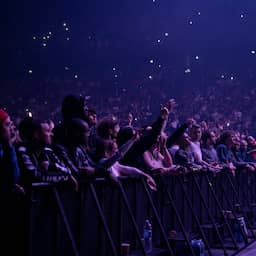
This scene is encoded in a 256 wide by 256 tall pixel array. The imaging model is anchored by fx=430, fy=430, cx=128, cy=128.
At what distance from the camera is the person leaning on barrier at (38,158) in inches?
142

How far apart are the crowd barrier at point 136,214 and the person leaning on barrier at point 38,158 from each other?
11cm

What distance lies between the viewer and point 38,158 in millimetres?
3754

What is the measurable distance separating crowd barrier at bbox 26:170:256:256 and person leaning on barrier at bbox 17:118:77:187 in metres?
0.11

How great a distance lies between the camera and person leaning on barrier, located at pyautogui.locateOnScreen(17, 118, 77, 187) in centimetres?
361

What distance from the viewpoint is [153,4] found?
23.4 metres

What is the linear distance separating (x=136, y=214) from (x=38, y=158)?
6.05ft

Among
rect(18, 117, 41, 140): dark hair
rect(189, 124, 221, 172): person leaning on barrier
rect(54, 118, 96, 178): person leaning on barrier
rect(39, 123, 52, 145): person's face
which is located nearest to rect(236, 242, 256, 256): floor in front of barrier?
rect(189, 124, 221, 172): person leaning on barrier

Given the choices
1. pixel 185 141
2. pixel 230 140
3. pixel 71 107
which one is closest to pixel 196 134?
pixel 185 141

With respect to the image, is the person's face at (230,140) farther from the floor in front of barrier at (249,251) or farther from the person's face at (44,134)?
the person's face at (44,134)

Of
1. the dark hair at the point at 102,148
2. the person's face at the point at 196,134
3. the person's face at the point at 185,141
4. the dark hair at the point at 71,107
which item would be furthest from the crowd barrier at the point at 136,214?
the dark hair at the point at 71,107

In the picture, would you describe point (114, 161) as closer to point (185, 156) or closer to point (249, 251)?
point (185, 156)

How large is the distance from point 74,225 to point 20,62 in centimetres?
1872

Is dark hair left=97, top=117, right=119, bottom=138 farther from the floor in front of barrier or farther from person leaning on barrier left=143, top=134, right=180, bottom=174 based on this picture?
the floor in front of barrier

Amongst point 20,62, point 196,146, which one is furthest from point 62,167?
point 20,62
